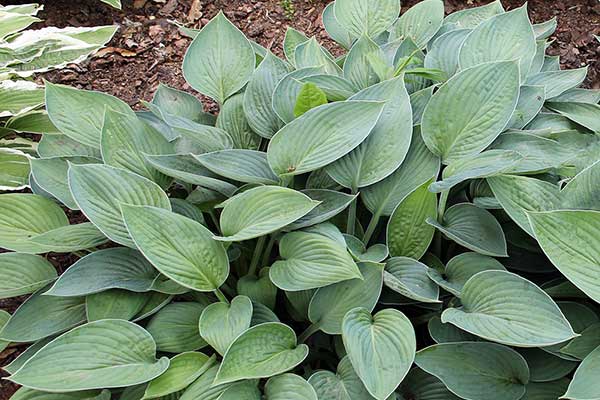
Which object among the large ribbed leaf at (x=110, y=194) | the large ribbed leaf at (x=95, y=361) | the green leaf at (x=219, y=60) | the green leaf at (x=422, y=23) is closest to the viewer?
the large ribbed leaf at (x=95, y=361)

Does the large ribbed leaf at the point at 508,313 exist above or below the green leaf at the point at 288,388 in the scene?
above

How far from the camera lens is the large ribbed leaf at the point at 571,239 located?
3.54 ft

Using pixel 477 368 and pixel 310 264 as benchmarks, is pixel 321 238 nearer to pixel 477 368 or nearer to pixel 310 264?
pixel 310 264

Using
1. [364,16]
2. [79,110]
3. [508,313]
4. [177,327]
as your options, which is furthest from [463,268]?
[79,110]

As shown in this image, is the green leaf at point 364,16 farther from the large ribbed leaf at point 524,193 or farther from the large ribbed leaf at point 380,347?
the large ribbed leaf at point 380,347

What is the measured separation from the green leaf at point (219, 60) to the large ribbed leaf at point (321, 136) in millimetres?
365

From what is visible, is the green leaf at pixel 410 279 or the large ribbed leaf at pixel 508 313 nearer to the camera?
the large ribbed leaf at pixel 508 313

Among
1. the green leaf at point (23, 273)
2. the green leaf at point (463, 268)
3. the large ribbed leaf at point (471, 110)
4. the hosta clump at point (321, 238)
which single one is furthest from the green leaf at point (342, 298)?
the green leaf at point (23, 273)

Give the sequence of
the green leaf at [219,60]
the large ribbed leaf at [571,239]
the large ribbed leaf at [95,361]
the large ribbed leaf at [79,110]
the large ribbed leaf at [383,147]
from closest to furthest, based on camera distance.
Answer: the large ribbed leaf at [571,239] → the large ribbed leaf at [95,361] → the large ribbed leaf at [383,147] → the large ribbed leaf at [79,110] → the green leaf at [219,60]

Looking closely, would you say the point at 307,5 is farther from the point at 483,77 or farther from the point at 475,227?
the point at 475,227

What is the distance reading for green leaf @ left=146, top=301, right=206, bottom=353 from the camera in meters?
1.35

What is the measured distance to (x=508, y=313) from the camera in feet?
3.84

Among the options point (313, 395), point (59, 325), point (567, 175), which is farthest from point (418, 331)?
point (59, 325)

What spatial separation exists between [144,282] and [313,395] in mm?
467
